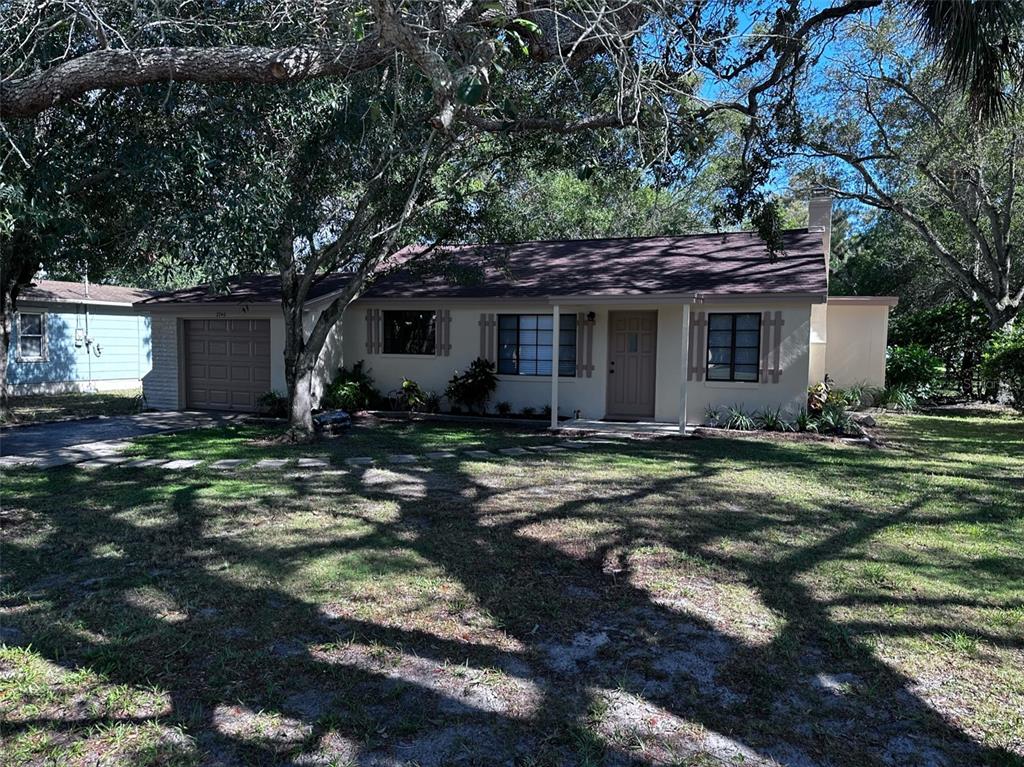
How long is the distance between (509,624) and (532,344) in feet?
32.8

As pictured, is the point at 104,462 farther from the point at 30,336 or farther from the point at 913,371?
the point at 913,371

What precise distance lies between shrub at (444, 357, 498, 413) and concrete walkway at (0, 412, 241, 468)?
447cm

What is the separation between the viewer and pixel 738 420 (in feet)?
39.6

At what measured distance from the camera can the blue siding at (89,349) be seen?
18641mm

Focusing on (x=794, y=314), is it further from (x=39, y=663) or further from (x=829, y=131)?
(x=39, y=663)

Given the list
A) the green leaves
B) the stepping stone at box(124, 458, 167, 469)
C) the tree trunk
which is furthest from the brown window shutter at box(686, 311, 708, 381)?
the tree trunk

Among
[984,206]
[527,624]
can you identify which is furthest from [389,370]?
[984,206]

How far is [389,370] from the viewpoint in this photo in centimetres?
1462

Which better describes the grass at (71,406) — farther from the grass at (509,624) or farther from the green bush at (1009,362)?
the green bush at (1009,362)

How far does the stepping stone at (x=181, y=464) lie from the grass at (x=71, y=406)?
600cm

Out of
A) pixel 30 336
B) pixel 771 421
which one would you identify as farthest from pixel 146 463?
pixel 30 336

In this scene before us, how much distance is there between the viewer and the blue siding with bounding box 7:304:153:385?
61.2ft

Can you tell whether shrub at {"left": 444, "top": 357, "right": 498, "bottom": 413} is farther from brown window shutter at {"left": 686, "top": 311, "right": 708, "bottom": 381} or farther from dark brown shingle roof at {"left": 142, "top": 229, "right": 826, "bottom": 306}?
brown window shutter at {"left": 686, "top": 311, "right": 708, "bottom": 381}

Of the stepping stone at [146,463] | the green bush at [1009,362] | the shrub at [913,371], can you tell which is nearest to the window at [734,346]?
the green bush at [1009,362]
